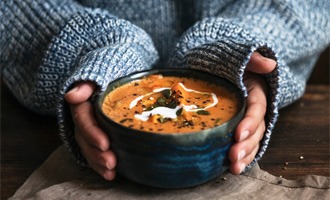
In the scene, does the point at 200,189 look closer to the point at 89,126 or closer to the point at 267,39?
the point at 89,126

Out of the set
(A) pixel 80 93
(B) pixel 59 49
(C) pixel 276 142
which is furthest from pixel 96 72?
(C) pixel 276 142

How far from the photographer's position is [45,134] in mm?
692

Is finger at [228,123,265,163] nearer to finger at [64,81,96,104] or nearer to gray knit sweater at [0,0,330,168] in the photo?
gray knit sweater at [0,0,330,168]

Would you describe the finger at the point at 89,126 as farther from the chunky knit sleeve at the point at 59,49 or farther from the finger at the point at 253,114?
the finger at the point at 253,114

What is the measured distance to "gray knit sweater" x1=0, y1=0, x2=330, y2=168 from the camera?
2.06 feet

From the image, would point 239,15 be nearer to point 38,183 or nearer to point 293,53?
point 293,53

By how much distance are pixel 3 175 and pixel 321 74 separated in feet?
2.48

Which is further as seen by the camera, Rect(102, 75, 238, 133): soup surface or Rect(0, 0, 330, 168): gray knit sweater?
Rect(0, 0, 330, 168): gray knit sweater

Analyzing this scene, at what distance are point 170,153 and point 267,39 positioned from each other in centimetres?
Answer: 31

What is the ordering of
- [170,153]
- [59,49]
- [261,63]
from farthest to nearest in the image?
[59,49], [261,63], [170,153]

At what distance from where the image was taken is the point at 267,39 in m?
0.71

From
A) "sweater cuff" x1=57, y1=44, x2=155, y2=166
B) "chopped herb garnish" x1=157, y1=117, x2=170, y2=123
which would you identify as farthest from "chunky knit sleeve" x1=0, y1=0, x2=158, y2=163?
"chopped herb garnish" x1=157, y1=117, x2=170, y2=123

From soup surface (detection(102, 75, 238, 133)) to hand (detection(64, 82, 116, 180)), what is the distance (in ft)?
0.08

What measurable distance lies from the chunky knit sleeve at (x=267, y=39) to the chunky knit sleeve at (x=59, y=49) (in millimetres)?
86
